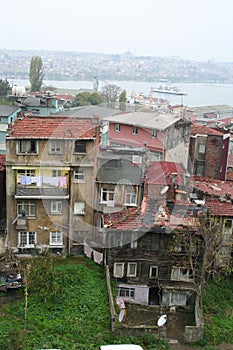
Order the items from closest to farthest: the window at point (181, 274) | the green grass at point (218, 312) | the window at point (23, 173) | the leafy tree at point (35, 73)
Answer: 1. the green grass at point (218, 312)
2. the window at point (181, 274)
3. the window at point (23, 173)
4. the leafy tree at point (35, 73)

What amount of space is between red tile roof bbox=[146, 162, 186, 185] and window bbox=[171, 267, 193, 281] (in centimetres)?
360

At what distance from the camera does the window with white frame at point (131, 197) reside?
17.8m

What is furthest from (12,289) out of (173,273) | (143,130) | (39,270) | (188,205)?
(143,130)

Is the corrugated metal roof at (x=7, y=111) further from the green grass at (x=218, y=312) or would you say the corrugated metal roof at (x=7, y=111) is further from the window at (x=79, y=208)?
the green grass at (x=218, y=312)

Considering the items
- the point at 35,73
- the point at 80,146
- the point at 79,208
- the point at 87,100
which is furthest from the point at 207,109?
the point at 80,146

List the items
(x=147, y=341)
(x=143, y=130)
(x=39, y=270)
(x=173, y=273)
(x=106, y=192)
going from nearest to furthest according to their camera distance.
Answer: (x=147, y=341) < (x=39, y=270) < (x=173, y=273) < (x=106, y=192) < (x=143, y=130)

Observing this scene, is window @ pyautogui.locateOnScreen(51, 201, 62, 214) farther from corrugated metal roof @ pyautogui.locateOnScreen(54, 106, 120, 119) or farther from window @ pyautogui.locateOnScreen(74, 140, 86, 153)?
corrugated metal roof @ pyautogui.locateOnScreen(54, 106, 120, 119)

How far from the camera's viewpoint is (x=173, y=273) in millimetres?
16000

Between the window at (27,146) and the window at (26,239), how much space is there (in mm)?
3242

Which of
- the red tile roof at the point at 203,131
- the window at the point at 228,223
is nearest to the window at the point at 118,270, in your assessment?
the window at the point at 228,223

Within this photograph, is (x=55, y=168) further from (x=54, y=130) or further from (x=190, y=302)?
(x=190, y=302)

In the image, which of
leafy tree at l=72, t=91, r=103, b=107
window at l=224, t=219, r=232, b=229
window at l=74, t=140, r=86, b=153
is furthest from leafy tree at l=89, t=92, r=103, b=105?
window at l=224, t=219, r=232, b=229

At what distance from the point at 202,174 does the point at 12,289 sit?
1403 cm

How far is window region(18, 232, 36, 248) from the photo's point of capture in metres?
17.0
